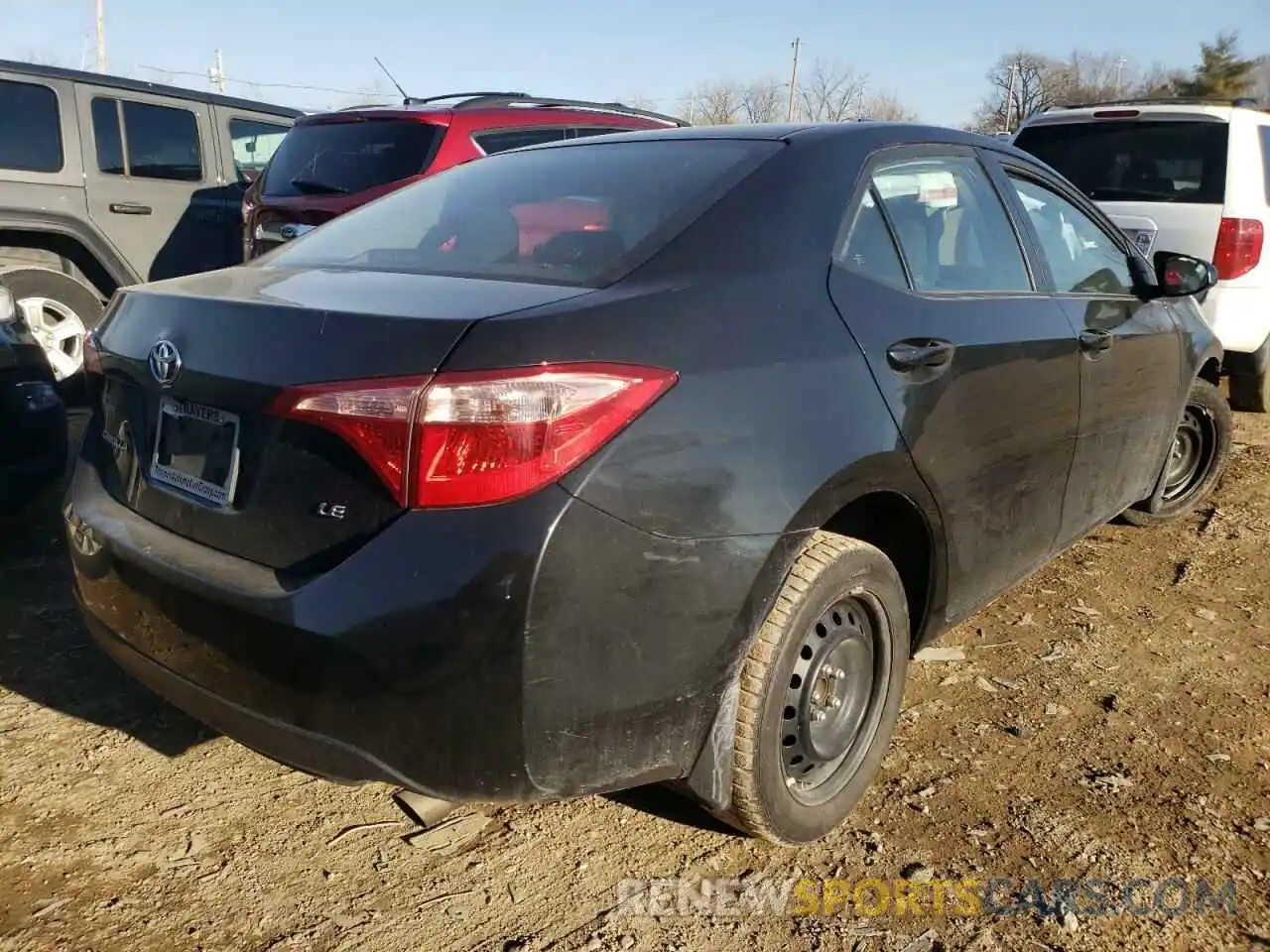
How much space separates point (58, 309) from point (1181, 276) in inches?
225

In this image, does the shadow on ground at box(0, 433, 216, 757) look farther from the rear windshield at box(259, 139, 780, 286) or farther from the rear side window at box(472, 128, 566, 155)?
the rear side window at box(472, 128, 566, 155)

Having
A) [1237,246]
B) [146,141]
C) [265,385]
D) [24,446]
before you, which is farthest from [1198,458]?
[146,141]

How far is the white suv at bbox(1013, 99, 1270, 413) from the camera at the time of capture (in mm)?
5555

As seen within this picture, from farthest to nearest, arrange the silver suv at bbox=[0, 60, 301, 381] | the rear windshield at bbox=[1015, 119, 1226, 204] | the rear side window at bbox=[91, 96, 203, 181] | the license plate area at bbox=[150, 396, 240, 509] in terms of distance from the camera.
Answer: the rear side window at bbox=[91, 96, 203, 181] → the silver suv at bbox=[0, 60, 301, 381] → the rear windshield at bbox=[1015, 119, 1226, 204] → the license plate area at bbox=[150, 396, 240, 509]

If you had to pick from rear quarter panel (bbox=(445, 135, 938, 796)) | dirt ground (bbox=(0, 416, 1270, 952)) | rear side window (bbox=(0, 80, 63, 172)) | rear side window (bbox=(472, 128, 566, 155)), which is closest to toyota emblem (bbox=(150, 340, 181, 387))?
rear quarter panel (bbox=(445, 135, 938, 796))

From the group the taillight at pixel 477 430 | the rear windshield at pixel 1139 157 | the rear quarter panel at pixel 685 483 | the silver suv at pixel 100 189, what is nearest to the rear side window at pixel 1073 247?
the rear quarter panel at pixel 685 483

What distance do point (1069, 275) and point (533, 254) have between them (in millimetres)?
1922

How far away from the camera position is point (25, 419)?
372 centimetres

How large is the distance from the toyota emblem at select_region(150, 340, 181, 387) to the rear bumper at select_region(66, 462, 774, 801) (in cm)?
35

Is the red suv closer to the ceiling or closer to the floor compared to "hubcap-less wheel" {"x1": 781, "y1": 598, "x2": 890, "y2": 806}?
closer to the ceiling

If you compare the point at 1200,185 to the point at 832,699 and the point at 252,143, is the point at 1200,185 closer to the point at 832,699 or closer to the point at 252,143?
the point at 832,699

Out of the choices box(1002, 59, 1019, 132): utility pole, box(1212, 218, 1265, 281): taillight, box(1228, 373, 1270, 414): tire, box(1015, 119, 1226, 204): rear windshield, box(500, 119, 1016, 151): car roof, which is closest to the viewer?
box(500, 119, 1016, 151): car roof

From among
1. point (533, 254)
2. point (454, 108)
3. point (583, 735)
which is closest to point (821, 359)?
point (533, 254)

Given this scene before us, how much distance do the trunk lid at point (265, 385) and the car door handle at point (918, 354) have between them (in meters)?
0.78
